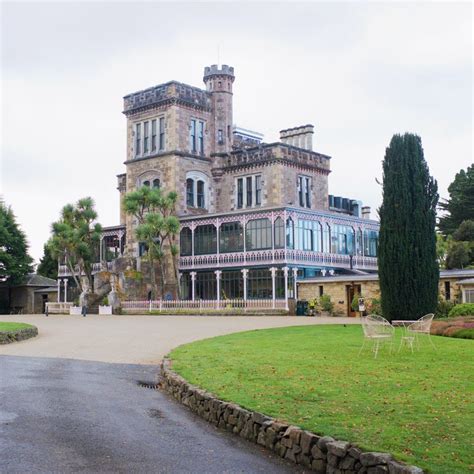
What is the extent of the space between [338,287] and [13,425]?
28632mm

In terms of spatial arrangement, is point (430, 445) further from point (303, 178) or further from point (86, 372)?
point (303, 178)

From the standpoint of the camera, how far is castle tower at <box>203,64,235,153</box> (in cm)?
5234

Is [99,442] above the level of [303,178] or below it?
below

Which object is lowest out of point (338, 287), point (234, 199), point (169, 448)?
point (169, 448)

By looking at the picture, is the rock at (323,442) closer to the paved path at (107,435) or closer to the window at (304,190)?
the paved path at (107,435)

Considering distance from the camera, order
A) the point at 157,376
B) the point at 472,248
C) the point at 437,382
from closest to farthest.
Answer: the point at 437,382 → the point at 157,376 → the point at 472,248

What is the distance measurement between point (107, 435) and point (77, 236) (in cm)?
3977

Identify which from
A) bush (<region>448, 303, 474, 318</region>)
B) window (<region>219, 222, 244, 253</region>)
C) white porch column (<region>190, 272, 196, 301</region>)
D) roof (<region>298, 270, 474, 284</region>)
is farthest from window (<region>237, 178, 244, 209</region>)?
bush (<region>448, 303, 474, 318</region>)

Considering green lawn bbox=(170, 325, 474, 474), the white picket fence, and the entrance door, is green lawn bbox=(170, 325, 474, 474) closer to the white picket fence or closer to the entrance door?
the entrance door

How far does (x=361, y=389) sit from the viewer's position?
36.0 feet

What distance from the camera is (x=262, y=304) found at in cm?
3931

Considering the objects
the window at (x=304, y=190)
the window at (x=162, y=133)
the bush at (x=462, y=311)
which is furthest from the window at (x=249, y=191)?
the bush at (x=462, y=311)

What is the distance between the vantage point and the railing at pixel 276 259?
136 feet

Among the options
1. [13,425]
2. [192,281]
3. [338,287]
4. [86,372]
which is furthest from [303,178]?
[13,425]
